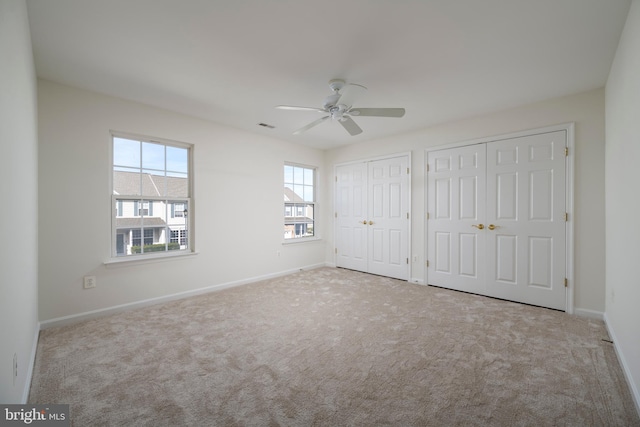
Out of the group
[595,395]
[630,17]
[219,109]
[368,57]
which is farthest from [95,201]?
[630,17]

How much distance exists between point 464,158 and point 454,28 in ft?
7.61

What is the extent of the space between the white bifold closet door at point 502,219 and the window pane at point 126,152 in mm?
4140

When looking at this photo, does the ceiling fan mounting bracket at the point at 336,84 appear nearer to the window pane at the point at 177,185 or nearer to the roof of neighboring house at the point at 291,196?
the window pane at the point at 177,185

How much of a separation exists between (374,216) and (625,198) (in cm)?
329

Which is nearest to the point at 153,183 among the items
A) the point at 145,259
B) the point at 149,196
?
the point at 149,196

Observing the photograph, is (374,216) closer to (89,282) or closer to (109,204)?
(109,204)

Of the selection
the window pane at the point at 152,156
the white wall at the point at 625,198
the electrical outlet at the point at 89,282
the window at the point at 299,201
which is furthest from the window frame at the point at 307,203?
the white wall at the point at 625,198

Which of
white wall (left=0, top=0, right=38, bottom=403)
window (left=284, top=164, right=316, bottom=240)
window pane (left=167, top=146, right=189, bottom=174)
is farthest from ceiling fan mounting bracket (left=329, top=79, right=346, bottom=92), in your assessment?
window (left=284, top=164, right=316, bottom=240)

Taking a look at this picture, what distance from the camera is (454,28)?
201 cm

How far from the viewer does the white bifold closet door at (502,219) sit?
3295mm

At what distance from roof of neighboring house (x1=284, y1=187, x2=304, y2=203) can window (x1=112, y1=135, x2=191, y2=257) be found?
1.81 metres

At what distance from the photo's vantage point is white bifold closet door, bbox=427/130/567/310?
10.8 ft

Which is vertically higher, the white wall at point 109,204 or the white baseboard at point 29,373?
the white wall at point 109,204

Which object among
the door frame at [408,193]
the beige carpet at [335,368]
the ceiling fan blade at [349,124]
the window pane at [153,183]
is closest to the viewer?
the beige carpet at [335,368]
